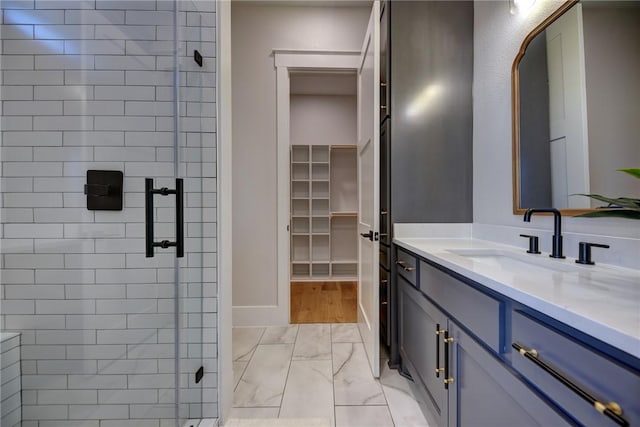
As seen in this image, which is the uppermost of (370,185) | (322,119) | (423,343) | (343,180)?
(322,119)

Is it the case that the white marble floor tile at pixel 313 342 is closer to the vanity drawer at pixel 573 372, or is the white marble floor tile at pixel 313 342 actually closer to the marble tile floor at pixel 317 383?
the marble tile floor at pixel 317 383

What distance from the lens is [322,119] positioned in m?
4.05

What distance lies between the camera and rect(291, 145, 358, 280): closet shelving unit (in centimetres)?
405

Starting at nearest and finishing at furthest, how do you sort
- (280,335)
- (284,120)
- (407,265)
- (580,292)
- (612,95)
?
(580,292), (612,95), (407,265), (280,335), (284,120)

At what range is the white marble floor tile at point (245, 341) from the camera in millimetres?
2016

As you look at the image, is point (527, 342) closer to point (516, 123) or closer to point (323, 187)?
point (516, 123)

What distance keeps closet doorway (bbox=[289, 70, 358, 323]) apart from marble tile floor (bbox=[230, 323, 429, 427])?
1.71 m

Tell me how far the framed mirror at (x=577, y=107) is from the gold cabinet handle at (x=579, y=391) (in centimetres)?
74

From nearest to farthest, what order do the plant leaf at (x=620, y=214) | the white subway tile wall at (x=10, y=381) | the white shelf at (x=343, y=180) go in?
the plant leaf at (x=620, y=214) < the white subway tile wall at (x=10, y=381) < the white shelf at (x=343, y=180)

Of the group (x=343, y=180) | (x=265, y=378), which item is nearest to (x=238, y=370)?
(x=265, y=378)

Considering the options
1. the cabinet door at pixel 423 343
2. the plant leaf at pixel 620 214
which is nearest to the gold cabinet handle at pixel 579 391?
the plant leaf at pixel 620 214

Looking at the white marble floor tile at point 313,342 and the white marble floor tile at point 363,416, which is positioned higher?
the white marble floor tile at point 313,342

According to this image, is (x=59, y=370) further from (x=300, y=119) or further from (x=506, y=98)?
(x=300, y=119)

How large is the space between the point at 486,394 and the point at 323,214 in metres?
3.31
